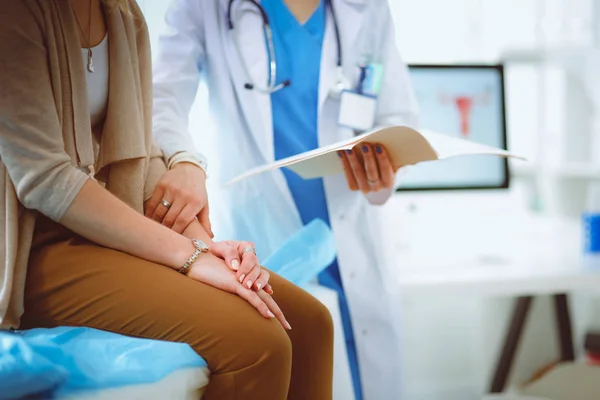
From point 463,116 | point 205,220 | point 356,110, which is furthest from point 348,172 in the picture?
point 463,116

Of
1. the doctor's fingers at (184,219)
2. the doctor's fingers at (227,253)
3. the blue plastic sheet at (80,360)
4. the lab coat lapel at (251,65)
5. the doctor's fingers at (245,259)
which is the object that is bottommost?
the blue plastic sheet at (80,360)

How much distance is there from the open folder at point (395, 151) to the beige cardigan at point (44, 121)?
0.68 ft

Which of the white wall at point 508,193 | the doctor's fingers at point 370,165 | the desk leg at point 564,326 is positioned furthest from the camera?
the desk leg at point 564,326

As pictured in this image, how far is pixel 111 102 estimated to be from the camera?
611mm

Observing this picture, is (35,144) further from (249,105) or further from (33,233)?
(249,105)

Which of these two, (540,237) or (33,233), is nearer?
(33,233)

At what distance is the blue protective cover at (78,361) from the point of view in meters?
0.55

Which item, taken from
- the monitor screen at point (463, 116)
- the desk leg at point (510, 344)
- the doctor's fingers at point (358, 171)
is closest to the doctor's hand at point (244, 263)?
the doctor's fingers at point (358, 171)

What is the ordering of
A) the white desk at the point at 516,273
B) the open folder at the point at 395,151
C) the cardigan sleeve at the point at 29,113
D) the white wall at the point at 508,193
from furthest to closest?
the white wall at the point at 508,193 → the white desk at the point at 516,273 → the open folder at the point at 395,151 → the cardigan sleeve at the point at 29,113

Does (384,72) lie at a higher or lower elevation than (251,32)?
lower

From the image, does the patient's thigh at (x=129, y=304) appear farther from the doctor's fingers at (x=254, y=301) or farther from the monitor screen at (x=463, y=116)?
the monitor screen at (x=463, y=116)

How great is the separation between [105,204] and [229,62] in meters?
0.33

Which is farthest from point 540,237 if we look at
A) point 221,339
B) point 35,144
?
point 35,144

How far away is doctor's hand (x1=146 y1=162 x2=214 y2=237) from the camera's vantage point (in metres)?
0.67
